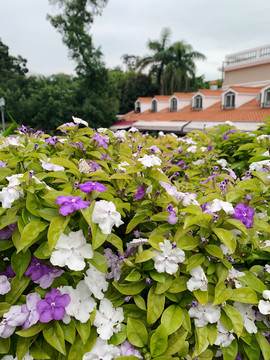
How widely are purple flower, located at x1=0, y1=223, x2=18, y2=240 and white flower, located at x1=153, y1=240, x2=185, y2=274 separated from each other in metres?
0.55

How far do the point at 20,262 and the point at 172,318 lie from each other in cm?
59

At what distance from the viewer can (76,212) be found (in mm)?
1094

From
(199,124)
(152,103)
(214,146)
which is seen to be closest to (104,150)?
(214,146)

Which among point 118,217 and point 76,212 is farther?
point 76,212

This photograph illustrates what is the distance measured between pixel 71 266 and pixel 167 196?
1.73 feet

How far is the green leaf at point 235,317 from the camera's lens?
3.30ft

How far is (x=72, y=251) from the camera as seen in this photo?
971 mm

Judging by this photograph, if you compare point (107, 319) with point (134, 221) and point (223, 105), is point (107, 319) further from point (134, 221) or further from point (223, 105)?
point (223, 105)

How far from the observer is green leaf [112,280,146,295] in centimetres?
107

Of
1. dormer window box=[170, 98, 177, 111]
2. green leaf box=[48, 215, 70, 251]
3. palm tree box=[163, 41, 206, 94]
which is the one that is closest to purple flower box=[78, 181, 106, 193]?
green leaf box=[48, 215, 70, 251]

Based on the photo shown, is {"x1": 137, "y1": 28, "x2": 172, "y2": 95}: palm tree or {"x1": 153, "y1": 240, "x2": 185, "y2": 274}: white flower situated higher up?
{"x1": 137, "y1": 28, "x2": 172, "y2": 95}: palm tree

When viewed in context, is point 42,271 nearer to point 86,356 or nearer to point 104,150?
point 86,356

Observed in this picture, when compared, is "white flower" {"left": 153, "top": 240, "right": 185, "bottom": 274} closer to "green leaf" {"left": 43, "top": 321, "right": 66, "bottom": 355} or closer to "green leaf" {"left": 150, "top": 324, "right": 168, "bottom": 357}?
"green leaf" {"left": 150, "top": 324, "right": 168, "bottom": 357}

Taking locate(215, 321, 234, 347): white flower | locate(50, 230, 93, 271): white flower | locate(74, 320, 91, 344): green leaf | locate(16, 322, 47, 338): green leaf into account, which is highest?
locate(50, 230, 93, 271): white flower
